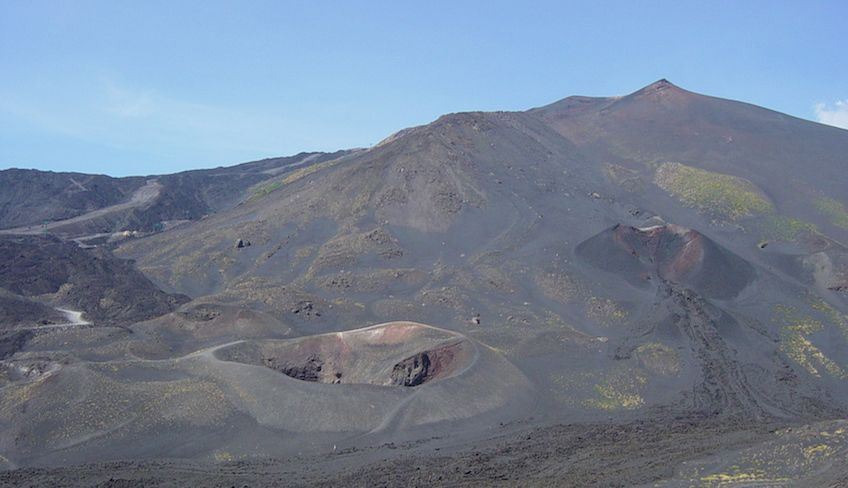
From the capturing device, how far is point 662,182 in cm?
8100

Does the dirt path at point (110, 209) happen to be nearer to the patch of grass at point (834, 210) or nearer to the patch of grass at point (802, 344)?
the patch of grass at point (802, 344)

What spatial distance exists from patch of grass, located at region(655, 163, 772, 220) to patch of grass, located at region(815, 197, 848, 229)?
5.03 m

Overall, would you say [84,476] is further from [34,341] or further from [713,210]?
[713,210]

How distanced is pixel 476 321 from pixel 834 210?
41515mm

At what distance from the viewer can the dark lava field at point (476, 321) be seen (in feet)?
112

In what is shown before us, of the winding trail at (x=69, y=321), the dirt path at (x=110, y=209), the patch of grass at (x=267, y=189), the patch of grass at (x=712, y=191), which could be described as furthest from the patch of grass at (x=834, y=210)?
the dirt path at (x=110, y=209)

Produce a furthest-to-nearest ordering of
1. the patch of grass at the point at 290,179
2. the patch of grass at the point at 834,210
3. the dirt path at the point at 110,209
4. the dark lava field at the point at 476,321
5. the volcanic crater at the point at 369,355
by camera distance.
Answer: the patch of grass at the point at 290,179
the dirt path at the point at 110,209
the patch of grass at the point at 834,210
the volcanic crater at the point at 369,355
the dark lava field at the point at 476,321

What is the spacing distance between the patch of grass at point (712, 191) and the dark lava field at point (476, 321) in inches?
11.5

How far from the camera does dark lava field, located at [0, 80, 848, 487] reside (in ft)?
112

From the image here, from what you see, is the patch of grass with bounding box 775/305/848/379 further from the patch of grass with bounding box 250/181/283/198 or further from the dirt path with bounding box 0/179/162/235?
the dirt path with bounding box 0/179/162/235

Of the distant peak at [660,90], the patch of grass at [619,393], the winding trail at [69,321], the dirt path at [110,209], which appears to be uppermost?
the distant peak at [660,90]

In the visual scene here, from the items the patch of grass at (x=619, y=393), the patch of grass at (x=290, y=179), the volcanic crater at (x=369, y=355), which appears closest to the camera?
the patch of grass at (x=619, y=393)

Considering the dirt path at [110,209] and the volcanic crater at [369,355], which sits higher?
the dirt path at [110,209]

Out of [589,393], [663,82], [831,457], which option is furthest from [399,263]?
[663,82]
